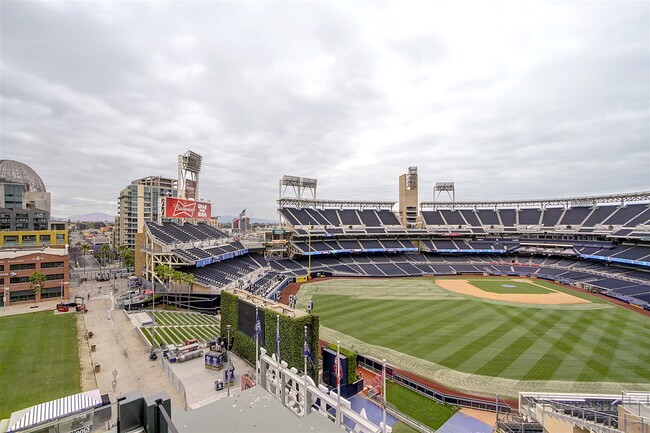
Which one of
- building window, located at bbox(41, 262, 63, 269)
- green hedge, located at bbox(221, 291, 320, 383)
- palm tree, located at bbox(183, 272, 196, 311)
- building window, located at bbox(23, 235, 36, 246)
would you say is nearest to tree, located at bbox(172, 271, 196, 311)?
palm tree, located at bbox(183, 272, 196, 311)

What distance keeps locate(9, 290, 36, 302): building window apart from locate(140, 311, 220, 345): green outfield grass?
23.1 m

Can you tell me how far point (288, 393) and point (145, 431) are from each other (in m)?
10.8

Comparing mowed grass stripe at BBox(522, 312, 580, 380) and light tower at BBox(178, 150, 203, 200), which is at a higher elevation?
light tower at BBox(178, 150, 203, 200)

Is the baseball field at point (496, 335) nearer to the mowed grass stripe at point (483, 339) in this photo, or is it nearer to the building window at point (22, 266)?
the mowed grass stripe at point (483, 339)

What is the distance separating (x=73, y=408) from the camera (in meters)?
14.9

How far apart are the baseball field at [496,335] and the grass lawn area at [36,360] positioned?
23412mm

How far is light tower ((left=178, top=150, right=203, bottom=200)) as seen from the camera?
67.8 metres

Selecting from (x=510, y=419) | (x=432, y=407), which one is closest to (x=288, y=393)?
(x=432, y=407)

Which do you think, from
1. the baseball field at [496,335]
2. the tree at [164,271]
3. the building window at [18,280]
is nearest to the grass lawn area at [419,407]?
the baseball field at [496,335]

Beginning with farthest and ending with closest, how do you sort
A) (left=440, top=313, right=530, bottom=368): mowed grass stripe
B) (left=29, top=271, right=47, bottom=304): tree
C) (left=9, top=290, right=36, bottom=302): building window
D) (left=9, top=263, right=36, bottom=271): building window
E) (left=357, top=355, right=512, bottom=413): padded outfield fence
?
(left=9, top=263, right=36, bottom=271): building window < (left=9, top=290, right=36, bottom=302): building window < (left=29, top=271, right=47, bottom=304): tree < (left=440, top=313, right=530, bottom=368): mowed grass stripe < (left=357, top=355, right=512, bottom=413): padded outfield fence

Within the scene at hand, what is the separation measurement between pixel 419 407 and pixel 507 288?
5044cm

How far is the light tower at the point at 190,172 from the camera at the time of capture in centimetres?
6775

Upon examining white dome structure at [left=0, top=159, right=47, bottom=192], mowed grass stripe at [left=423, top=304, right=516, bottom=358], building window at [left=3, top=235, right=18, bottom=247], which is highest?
white dome structure at [left=0, top=159, right=47, bottom=192]

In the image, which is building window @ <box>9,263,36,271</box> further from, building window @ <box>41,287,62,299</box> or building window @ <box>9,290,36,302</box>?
building window @ <box>41,287,62,299</box>
